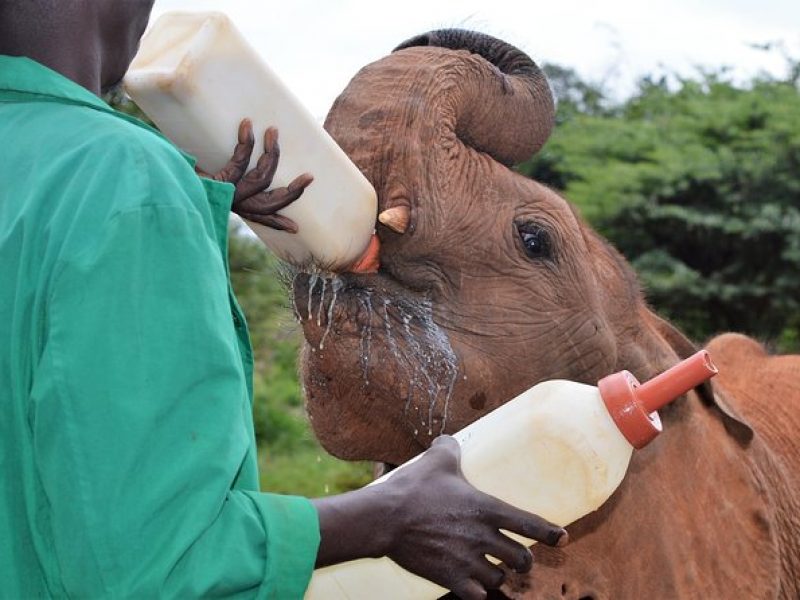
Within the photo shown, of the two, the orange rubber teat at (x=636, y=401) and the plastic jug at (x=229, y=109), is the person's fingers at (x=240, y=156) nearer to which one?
the plastic jug at (x=229, y=109)

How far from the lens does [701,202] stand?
10055 mm

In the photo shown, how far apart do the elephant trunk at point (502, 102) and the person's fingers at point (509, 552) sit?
119 cm

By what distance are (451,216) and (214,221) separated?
1031 mm

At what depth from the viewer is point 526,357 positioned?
3057 millimetres

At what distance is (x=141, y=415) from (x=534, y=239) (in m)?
1.55

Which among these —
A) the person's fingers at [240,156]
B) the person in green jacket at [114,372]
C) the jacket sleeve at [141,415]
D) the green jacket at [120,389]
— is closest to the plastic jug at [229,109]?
the person's fingers at [240,156]

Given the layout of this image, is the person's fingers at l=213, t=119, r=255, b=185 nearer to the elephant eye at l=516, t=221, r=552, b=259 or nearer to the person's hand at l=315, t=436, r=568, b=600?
the person's hand at l=315, t=436, r=568, b=600

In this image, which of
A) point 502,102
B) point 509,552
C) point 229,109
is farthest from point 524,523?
point 502,102

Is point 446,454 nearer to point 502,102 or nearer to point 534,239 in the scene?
point 534,239

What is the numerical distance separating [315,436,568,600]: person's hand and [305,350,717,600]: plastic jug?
19 centimetres

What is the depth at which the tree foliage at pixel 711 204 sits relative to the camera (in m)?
9.41

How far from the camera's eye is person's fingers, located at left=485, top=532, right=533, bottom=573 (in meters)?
2.09

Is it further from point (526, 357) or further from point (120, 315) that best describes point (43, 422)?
point (526, 357)

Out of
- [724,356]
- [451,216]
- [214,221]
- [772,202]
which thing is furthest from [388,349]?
[772,202]
